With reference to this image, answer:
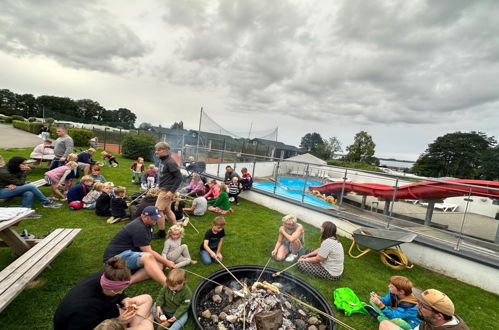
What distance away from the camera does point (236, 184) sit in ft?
26.7

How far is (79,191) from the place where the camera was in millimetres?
5773

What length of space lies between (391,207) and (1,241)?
7.50 metres

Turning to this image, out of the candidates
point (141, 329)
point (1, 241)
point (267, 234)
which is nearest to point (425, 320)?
point (141, 329)

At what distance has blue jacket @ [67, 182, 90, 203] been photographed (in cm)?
570

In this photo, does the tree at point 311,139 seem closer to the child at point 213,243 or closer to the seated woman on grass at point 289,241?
the seated woman on grass at point 289,241

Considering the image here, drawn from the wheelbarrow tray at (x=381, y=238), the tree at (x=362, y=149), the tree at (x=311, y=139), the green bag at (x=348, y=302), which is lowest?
the green bag at (x=348, y=302)

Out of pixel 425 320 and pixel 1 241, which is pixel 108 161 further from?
pixel 425 320

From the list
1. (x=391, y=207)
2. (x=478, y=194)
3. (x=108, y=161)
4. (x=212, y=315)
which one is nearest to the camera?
(x=212, y=315)

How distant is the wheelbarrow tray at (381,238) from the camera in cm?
432

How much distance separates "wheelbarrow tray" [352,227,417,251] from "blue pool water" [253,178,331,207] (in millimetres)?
1751

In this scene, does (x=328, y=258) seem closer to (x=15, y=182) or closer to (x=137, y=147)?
(x=15, y=182)

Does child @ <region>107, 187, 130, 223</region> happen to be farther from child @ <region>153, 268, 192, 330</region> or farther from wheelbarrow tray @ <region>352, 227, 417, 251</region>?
wheelbarrow tray @ <region>352, 227, 417, 251</region>

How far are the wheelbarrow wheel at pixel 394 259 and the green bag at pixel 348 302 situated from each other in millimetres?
1808

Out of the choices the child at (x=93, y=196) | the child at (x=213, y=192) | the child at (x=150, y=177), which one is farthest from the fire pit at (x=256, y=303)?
the child at (x=150, y=177)
